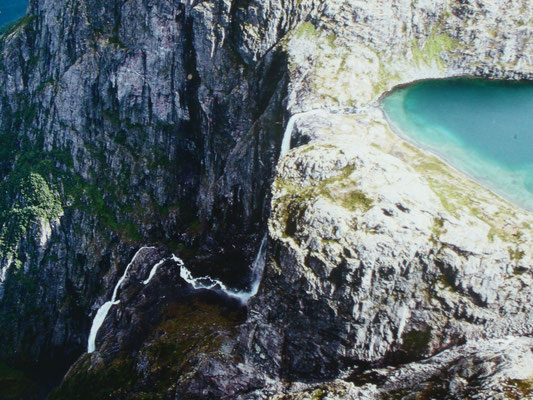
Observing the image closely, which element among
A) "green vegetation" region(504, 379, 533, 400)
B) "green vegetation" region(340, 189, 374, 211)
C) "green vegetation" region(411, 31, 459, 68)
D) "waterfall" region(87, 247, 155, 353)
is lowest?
"waterfall" region(87, 247, 155, 353)

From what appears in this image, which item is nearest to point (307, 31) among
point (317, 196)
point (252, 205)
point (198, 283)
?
point (252, 205)

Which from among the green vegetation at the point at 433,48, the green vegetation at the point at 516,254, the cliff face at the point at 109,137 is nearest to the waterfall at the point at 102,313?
the cliff face at the point at 109,137

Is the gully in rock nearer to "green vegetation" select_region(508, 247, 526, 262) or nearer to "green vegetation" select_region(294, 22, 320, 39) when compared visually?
"green vegetation" select_region(508, 247, 526, 262)

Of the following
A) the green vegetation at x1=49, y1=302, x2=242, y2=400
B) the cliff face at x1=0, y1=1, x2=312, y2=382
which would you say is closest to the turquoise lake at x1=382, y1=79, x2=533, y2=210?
the cliff face at x1=0, y1=1, x2=312, y2=382

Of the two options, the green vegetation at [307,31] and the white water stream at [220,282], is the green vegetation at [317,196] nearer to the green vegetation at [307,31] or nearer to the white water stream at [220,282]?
the white water stream at [220,282]

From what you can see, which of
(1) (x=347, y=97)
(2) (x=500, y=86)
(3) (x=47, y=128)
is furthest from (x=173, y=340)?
(3) (x=47, y=128)

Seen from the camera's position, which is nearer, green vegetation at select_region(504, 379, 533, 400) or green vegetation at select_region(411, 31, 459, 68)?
green vegetation at select_region(504, 379, 533, 400)

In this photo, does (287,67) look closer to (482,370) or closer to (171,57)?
(171,57)

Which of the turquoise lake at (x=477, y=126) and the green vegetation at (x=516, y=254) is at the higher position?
the turquoise lake at (x=477, y=126)
